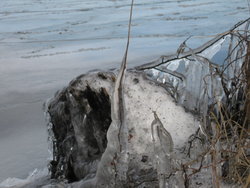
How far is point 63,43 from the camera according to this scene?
605 centimetres

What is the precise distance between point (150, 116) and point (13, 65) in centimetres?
326

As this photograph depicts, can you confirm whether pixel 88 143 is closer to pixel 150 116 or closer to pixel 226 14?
pixel 150 116

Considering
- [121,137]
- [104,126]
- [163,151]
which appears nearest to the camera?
[163,151]

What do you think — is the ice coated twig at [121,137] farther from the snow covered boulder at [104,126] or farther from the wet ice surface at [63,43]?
the wet ice surface at [63,43]

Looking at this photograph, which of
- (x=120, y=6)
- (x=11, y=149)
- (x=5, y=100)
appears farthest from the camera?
(x=120, y=6)

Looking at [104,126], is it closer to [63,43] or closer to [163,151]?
[163,151]

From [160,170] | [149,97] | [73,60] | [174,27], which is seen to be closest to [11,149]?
[149,97]

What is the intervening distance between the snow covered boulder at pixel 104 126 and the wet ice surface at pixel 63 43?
0.42m

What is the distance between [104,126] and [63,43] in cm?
378

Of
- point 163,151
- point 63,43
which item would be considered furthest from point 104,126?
point 63,43

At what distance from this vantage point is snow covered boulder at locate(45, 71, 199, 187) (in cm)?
198

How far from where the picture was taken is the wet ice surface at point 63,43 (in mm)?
3387

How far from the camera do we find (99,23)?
730 centimetres

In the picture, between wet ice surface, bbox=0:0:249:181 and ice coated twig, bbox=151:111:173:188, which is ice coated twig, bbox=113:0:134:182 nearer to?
ice coated twig, bbox=151:111:173:188
